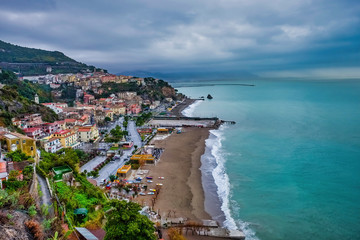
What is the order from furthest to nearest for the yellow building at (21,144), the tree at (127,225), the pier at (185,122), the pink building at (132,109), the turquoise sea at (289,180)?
the pink building at (132,109), the pier at (185,122), the yellow building at (21,144), the turquoise sea at (289,180), the tree at (127,225)

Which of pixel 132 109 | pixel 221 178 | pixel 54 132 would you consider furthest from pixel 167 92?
pixel 221 178

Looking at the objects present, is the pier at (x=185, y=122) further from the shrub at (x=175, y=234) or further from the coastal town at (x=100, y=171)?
the shrub at (x=175, y=234)

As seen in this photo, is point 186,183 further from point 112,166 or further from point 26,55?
point 26,55

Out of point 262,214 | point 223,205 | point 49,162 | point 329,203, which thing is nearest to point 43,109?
point 49,162

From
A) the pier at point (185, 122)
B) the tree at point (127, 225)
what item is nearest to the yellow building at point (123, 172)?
the tree at point (127, 225)

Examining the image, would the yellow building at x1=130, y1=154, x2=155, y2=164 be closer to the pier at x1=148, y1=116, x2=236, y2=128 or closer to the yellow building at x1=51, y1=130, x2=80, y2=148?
the yellow building at x1=51, y1=130, x2=80, y2=148

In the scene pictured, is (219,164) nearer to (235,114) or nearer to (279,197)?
(279,197)
